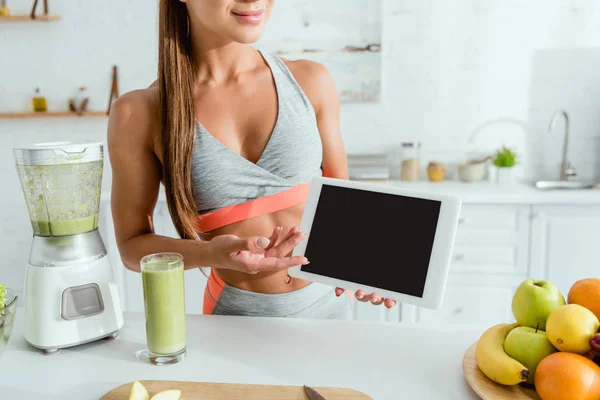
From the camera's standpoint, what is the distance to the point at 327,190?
0.93 metres

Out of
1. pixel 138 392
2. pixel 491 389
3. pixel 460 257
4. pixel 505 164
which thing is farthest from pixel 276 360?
pixel 505 164

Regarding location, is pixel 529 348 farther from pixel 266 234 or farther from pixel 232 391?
pixel 266 234

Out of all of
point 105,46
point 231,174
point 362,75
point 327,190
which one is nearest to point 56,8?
point 105,46

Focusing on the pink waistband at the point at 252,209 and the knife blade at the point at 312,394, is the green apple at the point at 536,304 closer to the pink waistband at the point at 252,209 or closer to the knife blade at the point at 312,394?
the knife blade at the point at 312,394

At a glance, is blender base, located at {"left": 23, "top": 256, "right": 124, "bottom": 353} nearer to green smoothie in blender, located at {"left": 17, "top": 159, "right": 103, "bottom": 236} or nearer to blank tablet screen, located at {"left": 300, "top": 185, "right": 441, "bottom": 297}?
green smoothie in blender, located at {"left": 17, "top": 159, "right": 103, "bottom": 236}

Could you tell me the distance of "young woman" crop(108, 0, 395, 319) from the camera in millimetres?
1093

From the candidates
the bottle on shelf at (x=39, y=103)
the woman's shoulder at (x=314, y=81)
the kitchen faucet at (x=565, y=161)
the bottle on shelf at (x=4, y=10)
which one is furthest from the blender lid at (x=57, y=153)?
the kitchen faucet at (x=565, y=161)

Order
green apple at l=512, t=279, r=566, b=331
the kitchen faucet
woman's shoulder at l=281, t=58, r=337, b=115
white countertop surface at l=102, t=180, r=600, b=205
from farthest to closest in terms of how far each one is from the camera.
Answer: the kitchen faucet
white countertop surface at l=102, t=180, r=600, b=205
woman's shoulder at l=281, t=58, r=337, b=115
green apple at l=512, t=279, r=566, b=331

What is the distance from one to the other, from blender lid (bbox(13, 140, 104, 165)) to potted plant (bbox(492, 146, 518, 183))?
223 centimetres

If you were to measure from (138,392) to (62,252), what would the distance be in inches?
11.6

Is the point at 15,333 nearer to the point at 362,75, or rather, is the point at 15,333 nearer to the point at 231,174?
the point at 231,174

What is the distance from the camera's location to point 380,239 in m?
0.88

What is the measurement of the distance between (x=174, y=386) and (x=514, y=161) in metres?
2.33

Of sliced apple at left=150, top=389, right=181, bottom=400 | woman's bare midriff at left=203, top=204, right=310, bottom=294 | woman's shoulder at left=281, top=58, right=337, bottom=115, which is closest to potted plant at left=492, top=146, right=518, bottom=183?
woman's shoulder at left=281, top=58, right=337, bottom=115
